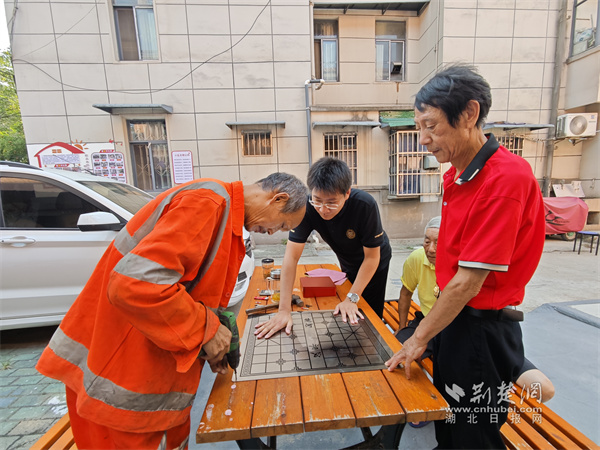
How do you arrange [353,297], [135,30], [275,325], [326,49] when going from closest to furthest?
[275,325], [353,297], [135,30], [326,49]

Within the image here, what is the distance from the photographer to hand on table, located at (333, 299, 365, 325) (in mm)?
1575

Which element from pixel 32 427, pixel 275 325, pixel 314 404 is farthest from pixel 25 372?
pixel 314 404

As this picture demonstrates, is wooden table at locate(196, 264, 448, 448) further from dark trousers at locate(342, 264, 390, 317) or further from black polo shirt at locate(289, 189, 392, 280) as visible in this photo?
dark trousers at locate(342, 264, 390, 317)

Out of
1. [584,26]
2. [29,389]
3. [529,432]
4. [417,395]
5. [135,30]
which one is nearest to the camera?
[417,395]

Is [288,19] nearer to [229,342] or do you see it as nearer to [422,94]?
[422,94]

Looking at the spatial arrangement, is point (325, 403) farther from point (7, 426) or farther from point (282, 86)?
point (282, 86)

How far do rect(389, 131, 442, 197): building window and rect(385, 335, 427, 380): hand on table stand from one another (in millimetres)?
6188

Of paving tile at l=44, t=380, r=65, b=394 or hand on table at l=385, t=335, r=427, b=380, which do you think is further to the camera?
paving tile at l=44, t=380, r=65, b=394

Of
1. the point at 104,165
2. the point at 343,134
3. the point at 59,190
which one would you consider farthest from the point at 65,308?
the point at 343,134

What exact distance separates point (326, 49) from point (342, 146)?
107 inches

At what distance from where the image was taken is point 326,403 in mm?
998

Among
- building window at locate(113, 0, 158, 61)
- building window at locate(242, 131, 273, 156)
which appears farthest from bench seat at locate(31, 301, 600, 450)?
building window at locate(113, 0, 158, 61)

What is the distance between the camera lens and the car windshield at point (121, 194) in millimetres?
2748

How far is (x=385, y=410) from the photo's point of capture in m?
0.96
